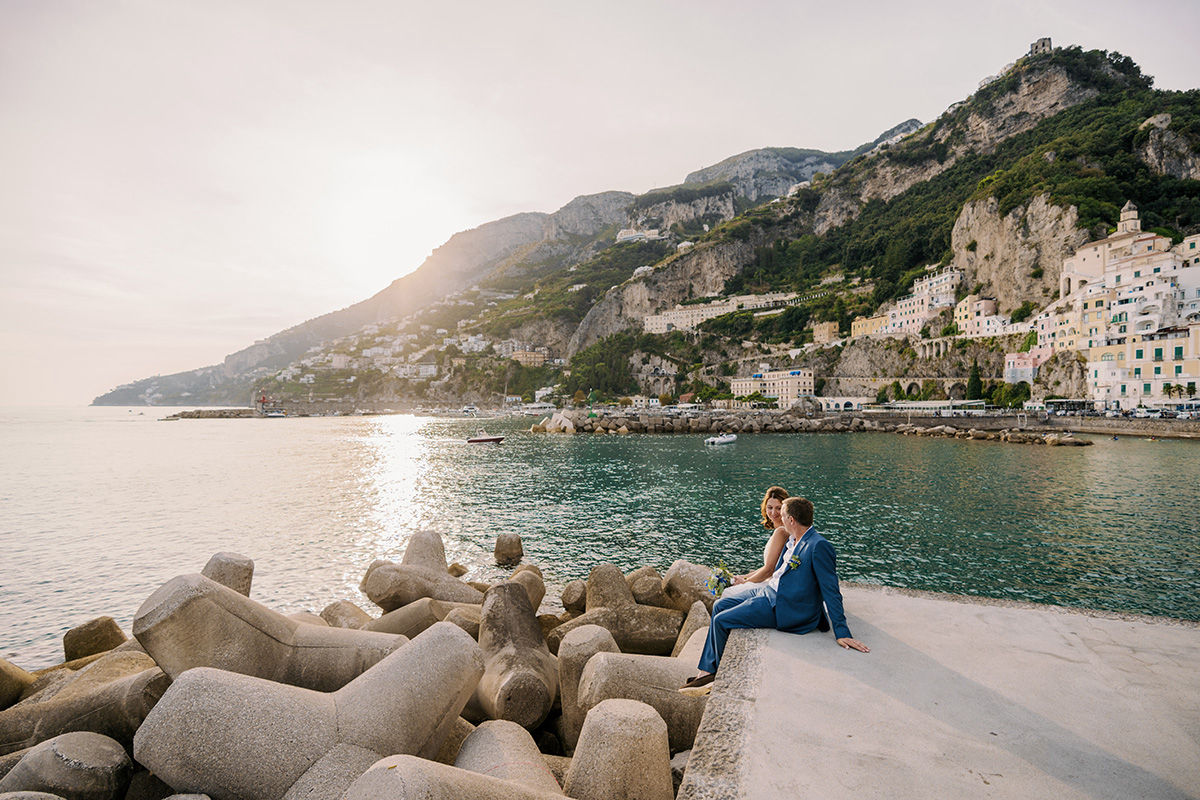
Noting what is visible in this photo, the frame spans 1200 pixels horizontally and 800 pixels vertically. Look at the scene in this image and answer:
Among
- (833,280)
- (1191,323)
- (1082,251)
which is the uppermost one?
(833,280)

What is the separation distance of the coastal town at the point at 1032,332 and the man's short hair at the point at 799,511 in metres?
77.3

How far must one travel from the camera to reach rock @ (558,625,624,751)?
16.0 ft

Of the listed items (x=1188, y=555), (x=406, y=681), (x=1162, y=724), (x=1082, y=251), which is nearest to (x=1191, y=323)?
(x=1082, y=251)

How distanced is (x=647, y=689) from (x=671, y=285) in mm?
164351

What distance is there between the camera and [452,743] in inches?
166

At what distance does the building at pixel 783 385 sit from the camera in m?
105

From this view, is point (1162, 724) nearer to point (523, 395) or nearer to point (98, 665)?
point (98, 665)

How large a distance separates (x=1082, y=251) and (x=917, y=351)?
26120 mm

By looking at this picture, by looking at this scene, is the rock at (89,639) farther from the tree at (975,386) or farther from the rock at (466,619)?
the tree at (975,386)

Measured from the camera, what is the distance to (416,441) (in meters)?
62.5

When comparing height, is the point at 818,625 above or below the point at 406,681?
below

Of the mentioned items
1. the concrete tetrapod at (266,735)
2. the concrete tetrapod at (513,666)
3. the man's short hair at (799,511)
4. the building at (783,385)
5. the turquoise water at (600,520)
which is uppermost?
the building at (783,385)

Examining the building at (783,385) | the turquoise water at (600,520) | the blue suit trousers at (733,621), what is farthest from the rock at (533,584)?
the building at (783,385)

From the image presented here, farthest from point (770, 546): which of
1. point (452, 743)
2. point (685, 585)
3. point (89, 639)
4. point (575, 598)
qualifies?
point (89, 639)
